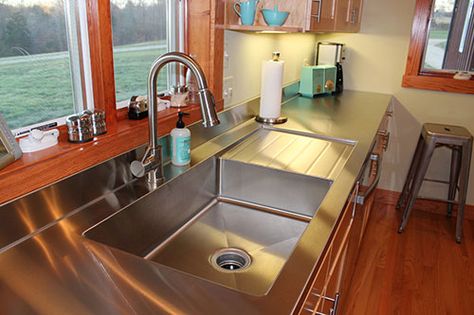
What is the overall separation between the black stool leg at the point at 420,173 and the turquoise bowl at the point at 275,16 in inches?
66.6

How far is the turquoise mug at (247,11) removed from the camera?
1.69m

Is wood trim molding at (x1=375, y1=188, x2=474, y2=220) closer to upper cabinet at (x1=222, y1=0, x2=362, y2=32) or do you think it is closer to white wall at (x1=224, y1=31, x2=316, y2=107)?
white wall at (x1=224, y1=31, x2=316, y2=107)

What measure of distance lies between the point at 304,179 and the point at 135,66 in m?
0.77

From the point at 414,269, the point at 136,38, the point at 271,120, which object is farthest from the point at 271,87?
the point at 414,269

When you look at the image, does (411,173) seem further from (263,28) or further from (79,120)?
(79,120)

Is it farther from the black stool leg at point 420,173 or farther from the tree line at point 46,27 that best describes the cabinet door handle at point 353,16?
the tree line at point 46,27

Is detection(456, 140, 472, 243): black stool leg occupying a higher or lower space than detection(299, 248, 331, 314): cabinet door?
lower

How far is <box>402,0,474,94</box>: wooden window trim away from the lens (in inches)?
117

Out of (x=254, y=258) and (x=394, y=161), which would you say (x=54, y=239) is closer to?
(x=254, y=258)

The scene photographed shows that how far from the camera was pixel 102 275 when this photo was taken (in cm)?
86

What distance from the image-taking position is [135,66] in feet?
4.99

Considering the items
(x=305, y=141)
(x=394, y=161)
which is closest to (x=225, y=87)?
(x=305, y=141)

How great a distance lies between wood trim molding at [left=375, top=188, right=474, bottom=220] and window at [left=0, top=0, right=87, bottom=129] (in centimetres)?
285

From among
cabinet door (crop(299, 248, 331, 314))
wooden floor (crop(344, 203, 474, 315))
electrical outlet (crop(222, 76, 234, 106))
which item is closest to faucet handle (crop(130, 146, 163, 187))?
cabinet door (crop(299, 248, 331, 314))
